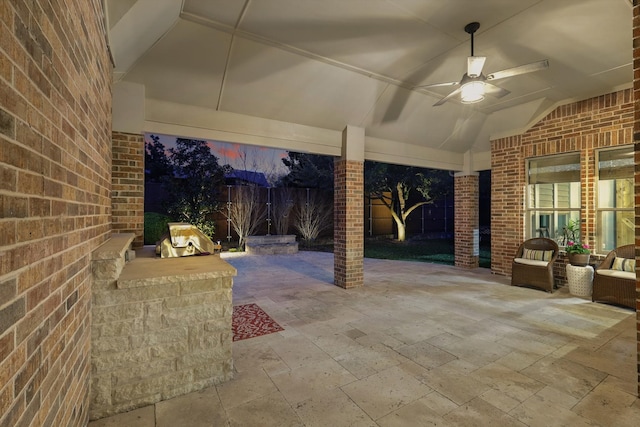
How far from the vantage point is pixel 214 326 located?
7.30 feet

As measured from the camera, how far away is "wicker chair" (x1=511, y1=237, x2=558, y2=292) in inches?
188

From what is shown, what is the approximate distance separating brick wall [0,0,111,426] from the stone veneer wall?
371cm

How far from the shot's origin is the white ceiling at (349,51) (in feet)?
9.12

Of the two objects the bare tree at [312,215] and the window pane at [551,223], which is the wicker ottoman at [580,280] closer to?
the window pane at [551,223]

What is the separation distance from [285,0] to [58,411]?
11.0ft

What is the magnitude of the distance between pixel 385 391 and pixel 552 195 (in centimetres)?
552

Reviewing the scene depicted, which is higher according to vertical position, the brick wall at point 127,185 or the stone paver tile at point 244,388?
the brick wall at point 127,185

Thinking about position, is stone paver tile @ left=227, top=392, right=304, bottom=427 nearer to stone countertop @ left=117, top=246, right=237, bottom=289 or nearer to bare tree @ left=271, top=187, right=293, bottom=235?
stone countertop @ left=117, top=246, right=237, bottom=289

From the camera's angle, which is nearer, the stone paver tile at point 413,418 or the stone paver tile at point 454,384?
the stone paver tile at point 413,418

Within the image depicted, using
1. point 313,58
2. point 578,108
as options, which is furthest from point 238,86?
point 578,108

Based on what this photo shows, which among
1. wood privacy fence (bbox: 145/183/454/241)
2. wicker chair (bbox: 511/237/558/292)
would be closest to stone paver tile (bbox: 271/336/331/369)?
wicker chair (bbox: 511/237/558/292)

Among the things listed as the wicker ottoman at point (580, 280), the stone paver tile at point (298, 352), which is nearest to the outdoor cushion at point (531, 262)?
the wicker ottoman at point (580, 280)

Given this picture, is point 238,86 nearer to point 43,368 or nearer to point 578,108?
point 43,368

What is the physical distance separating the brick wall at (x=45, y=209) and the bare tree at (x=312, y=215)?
9823 millimetres
